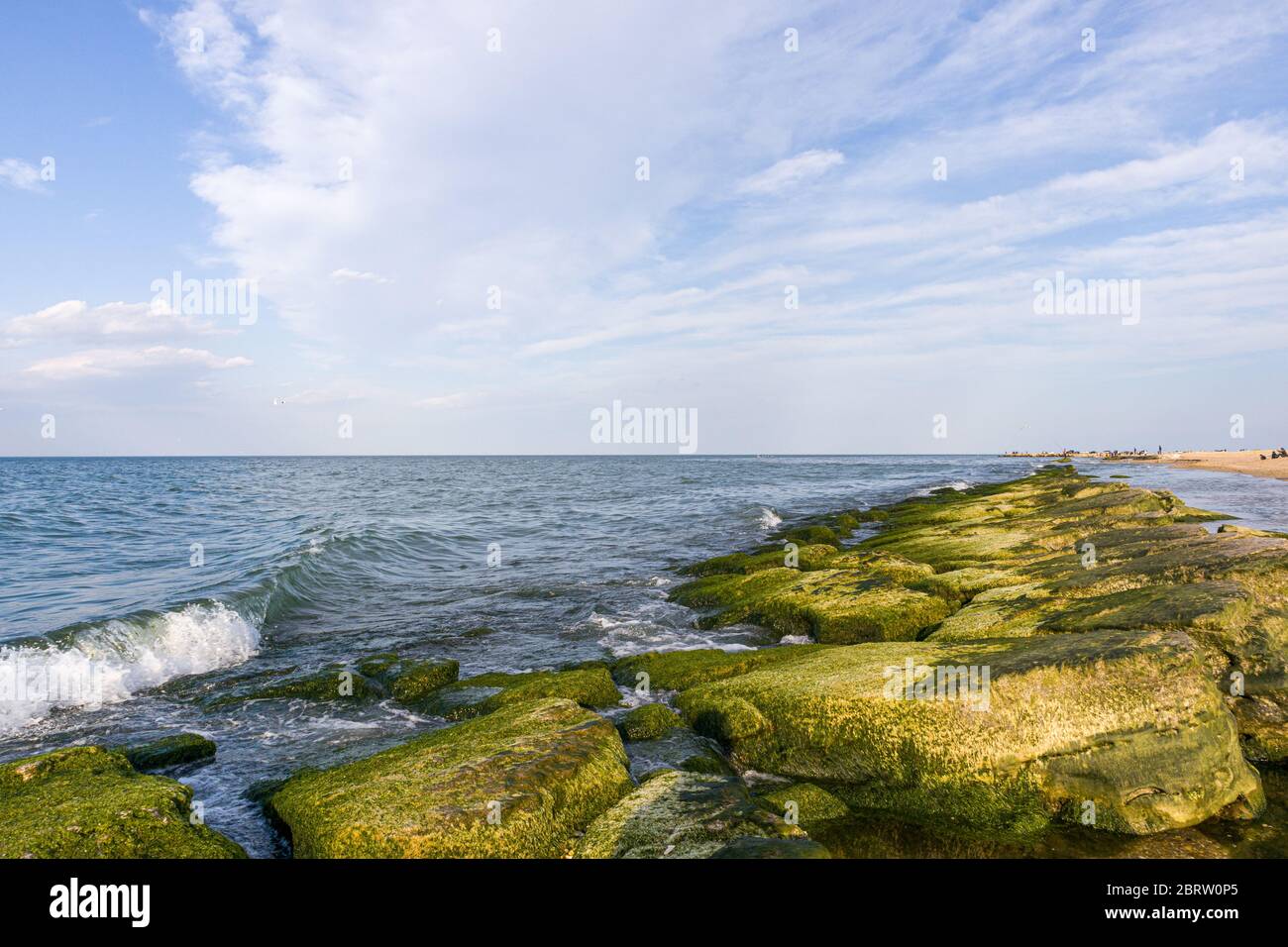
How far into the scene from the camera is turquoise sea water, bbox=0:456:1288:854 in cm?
1239

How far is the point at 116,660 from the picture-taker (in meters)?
15.7

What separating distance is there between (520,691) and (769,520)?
3188 centimetres

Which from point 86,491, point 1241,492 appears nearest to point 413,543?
point 86,491

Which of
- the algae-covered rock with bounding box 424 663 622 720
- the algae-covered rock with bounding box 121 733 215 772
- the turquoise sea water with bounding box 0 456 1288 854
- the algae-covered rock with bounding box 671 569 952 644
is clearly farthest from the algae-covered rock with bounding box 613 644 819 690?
the algae-covered rock with bounding box 121 733 215 772

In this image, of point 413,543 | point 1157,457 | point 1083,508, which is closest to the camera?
point 1083,508

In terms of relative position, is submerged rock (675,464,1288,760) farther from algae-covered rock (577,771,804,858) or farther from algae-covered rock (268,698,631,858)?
algae-covered rock (577,771,804,858)

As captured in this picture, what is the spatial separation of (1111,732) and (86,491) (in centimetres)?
8122

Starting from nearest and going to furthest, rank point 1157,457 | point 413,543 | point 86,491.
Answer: point 413,543 < point 86,491 < point 1157,457

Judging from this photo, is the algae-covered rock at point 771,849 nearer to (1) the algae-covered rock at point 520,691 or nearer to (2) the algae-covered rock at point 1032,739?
(2) the algae-covered rock at point 1032,739

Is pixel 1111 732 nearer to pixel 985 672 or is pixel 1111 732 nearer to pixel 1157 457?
pixel 985 672

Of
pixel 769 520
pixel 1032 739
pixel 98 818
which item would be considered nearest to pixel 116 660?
pixel 98 818

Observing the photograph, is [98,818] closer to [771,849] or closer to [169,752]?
[169,752]

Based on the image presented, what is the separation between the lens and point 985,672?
9258 millimetres

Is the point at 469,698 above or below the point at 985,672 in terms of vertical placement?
below
